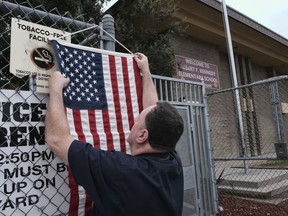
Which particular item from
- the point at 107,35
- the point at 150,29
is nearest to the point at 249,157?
the point at 150,29

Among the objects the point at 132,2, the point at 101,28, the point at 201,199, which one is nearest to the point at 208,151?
the point at 201,199

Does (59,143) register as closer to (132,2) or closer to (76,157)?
(76,157)

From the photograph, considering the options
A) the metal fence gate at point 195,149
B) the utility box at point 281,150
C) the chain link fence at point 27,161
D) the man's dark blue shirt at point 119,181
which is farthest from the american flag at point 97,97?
the utility box at point 281,150

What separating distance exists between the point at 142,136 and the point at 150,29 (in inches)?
241

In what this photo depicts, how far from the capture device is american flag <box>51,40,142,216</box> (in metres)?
2.42

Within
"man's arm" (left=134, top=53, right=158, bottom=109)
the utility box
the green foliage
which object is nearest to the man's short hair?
"man's arm" (left=134, top=53, right=158, bottom=109)

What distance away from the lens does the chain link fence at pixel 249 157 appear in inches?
221

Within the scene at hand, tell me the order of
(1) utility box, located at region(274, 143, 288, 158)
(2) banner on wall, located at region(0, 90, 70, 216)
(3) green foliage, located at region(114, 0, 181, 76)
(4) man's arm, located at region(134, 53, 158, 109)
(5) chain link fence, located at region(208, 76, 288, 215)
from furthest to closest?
(3) green foliage, located at region(114, 0, 181, 76) < (5) chain link fence, located at region(208, 76, 288, 215) < (1) utility box, located at region(274, 143, 288, 158) < (4) man's arm, located at region(134, 53, 158, 109) < (2) banner on wall, located at region(0, 90, 70, 216)

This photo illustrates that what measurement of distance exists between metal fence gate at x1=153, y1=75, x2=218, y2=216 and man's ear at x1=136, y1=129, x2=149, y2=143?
2.45 m

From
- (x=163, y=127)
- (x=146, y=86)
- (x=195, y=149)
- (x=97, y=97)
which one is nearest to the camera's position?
(x=163, y=127)

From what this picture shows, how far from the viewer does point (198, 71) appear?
11648 millimetres

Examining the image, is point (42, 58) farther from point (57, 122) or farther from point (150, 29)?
point (150, 29)

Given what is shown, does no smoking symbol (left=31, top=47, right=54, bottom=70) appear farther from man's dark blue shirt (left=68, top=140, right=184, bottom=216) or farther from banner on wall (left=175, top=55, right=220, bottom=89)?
banner on wall (left=175, top=55, right=220, bottom=89)

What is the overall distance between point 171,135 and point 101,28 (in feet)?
4.59
